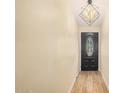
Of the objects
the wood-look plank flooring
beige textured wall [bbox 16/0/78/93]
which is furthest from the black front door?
beige textured wall [bbox 16/0/78/93]

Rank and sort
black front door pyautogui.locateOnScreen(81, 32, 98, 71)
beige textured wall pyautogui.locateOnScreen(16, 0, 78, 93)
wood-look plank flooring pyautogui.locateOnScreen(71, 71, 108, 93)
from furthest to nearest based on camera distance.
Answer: black front door pyautogui.locateOnScreen(81, 32, 98, 71) → wood-look plank flooring pyautogui.locateOnScreen(71, 71, 108, 93) → beige textured wall pyautogui.locateOnScreen(16, 0, 78, 93)

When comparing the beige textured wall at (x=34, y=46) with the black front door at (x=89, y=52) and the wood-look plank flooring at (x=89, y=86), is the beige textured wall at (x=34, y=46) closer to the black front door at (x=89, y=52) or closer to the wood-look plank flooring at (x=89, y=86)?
the wood-look plank flooring at (x=89, y=86)

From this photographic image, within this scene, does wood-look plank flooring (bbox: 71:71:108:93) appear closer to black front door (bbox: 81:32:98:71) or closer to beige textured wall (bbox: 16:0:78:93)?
black front door (bbox: 81:32:98:71)

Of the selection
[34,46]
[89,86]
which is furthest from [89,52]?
[34,46]

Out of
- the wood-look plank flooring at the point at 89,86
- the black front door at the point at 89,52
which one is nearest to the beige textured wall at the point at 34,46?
the wood-look plank flooring at the point at 89,86

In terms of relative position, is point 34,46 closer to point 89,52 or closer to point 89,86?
point 89,86

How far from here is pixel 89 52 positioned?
10898 mm

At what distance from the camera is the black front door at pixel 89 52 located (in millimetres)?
10820

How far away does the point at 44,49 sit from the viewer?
331 cm

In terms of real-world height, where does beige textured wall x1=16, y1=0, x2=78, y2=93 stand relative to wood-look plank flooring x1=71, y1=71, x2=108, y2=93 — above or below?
above

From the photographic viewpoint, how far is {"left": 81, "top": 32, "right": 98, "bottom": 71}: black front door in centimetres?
1082

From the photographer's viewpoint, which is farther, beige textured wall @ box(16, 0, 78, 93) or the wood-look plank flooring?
the wood-look plank flooring
